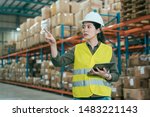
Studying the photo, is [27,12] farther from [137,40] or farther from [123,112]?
[123,112]

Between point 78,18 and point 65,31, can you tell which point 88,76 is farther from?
point 65,31

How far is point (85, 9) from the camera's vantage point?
29.5 feet

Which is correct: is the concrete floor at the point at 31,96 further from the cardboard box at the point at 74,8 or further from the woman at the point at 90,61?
the woman at the point at 90,61

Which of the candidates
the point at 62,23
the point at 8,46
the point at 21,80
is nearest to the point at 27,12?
the point at 8,46

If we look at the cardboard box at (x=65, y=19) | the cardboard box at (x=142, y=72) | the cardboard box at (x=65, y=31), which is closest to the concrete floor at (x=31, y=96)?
the cardboard box at (x=65, y=31)

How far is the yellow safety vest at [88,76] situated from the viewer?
97.8 inches

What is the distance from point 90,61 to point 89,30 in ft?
0.90

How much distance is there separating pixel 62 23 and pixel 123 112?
7.61m

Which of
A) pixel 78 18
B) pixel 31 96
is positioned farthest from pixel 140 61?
pixel 31 96

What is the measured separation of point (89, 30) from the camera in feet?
8.32

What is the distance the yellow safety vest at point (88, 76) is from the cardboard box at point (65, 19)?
7.47 meters

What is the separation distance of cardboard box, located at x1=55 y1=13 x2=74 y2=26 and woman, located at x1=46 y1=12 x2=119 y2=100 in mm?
7417

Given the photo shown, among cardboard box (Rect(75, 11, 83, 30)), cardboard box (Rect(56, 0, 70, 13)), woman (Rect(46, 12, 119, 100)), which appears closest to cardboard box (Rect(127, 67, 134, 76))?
cardboard box (Rect(75, 11, 83, 30))

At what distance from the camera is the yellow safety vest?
8.15 feet
